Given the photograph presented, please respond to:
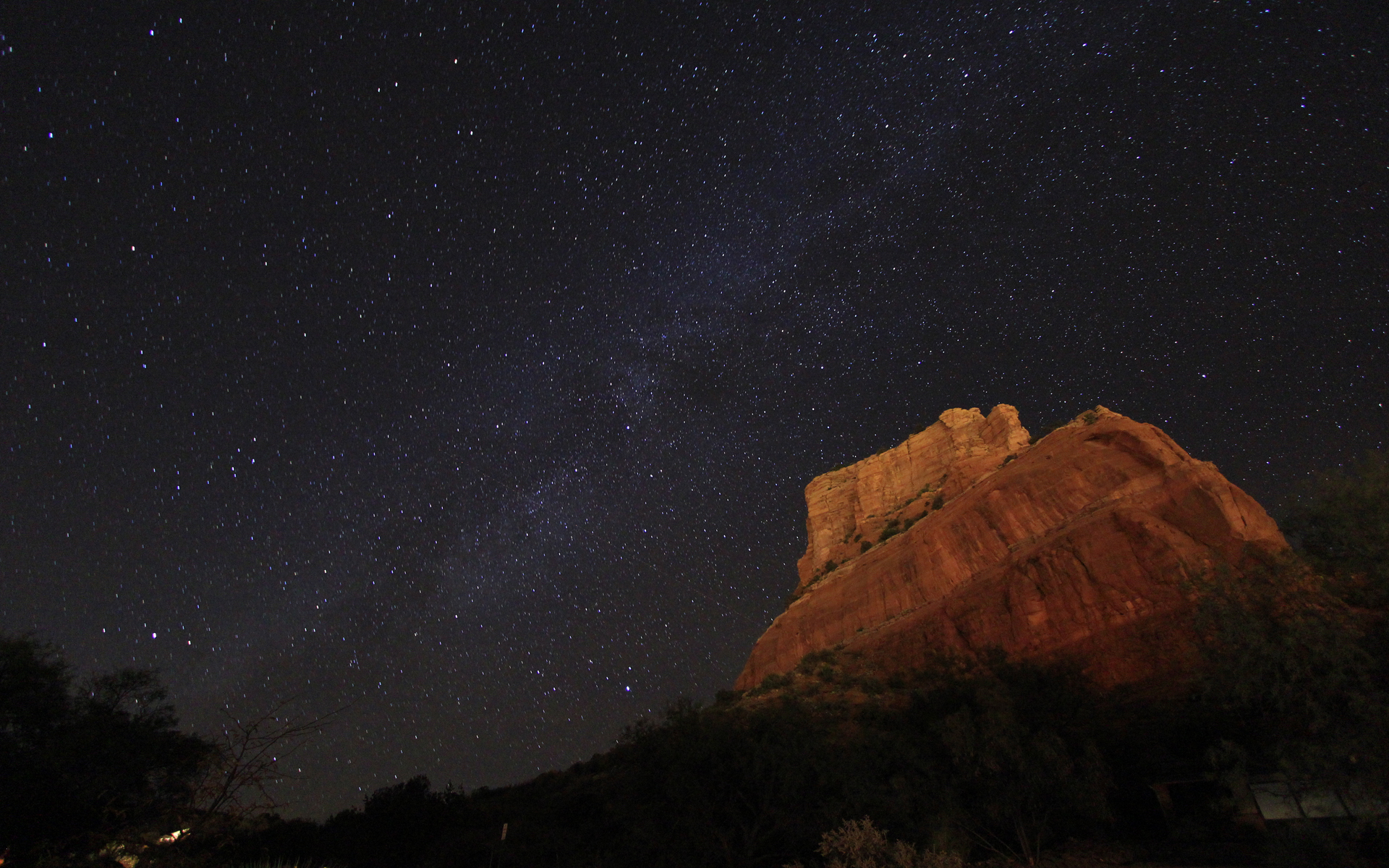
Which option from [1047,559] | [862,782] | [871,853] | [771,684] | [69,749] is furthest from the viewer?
[771,684]

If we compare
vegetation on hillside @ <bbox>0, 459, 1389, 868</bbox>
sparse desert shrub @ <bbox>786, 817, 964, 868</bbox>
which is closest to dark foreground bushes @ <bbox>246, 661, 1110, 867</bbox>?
vegetation on hillside @ <bbox>0, 459, 1389, 868</bbox>

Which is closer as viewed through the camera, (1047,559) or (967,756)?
(967,756)

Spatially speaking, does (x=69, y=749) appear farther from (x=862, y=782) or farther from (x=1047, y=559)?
(x=1047, y=559)

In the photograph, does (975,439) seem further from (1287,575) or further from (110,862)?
(110,862)

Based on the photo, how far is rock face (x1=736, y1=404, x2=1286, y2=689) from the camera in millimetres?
30469

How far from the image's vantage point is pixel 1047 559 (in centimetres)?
3641

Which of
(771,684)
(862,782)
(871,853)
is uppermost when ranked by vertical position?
(771,684)

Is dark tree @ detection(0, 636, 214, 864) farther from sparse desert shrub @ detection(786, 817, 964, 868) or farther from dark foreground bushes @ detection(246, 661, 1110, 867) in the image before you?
sparse desert shrub @ detection(786, 817, 964, 868)

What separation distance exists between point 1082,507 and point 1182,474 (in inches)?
214

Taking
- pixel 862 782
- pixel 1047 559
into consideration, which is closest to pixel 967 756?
pixel 862 782

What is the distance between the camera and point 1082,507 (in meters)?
38.7

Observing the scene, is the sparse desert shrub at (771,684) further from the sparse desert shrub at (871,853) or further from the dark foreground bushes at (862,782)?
the sparse desert shrub at (871,853)

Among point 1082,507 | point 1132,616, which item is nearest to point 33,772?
point 1132,616

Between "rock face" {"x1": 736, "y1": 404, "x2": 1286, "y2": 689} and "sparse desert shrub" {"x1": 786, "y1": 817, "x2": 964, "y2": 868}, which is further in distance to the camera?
"rock face" {"x1": 736, "y1": 404, "x2": 1286, "y2": 689}
